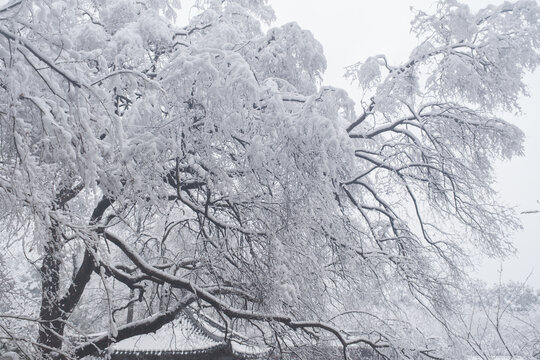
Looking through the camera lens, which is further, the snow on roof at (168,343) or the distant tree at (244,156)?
the snow on roof at (168,343)

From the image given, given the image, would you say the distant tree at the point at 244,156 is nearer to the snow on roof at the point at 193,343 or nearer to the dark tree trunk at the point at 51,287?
the dark tree trunk at the point at 51,287

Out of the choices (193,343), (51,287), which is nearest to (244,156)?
(51,287)

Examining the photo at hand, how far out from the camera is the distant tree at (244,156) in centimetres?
243

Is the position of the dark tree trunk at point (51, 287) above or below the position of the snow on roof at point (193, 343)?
below

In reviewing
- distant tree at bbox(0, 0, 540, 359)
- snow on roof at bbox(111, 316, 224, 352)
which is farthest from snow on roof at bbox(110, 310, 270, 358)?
distant tree at bbox(0, 0, 540, 359)

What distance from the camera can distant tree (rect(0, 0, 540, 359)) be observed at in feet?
7.97

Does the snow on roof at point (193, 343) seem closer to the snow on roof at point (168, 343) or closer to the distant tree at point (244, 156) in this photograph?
the snow on roof at point (168, 343)

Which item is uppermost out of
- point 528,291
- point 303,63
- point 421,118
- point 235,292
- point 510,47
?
point 528,291

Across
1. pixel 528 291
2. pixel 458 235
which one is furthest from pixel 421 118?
pixel 528 291

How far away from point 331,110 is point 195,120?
1.08 m

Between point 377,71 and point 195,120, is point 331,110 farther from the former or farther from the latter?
point 377,71

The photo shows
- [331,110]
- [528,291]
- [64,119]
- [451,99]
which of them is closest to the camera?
[64,119]

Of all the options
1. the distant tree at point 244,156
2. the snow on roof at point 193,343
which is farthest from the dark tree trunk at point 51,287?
the snow on roof at point 193,343

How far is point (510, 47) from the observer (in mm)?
4688
